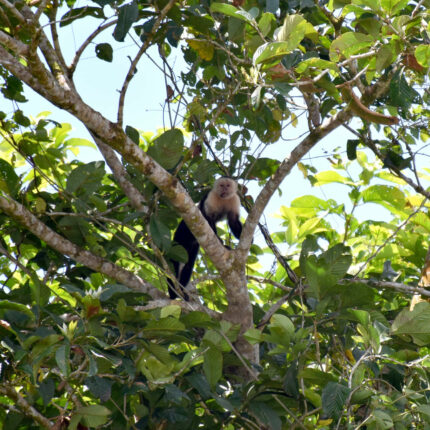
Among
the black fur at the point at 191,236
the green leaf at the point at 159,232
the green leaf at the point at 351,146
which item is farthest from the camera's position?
the black fur at the point at 191,236

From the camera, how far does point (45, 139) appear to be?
3539 mm

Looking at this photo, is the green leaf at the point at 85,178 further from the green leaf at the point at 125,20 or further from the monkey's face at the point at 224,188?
the monkey's face at the point at 224,188

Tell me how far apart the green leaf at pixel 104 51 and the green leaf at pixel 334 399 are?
2.36 metres

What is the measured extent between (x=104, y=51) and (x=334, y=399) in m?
2.43

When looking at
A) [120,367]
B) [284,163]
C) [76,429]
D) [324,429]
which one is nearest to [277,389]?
[324,429]

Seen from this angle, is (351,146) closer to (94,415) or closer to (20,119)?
(20,119)

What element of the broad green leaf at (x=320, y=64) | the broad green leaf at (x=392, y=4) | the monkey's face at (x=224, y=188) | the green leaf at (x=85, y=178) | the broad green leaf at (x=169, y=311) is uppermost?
the monkey's face at (x=224, y=188)

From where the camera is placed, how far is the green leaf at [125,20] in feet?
9.49

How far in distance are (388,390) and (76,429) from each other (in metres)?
1.69

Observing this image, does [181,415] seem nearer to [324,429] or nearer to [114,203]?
[324,429]

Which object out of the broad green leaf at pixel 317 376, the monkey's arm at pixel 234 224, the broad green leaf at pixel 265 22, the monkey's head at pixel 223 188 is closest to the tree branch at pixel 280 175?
the broad green leaf at pixel 265 22

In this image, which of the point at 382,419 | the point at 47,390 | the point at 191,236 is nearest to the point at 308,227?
the point at 191,236

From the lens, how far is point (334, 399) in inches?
88.2

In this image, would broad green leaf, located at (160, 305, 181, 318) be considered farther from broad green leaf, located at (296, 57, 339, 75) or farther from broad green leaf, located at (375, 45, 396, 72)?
broad green leaf, located at (375, 45, 396, 72)
